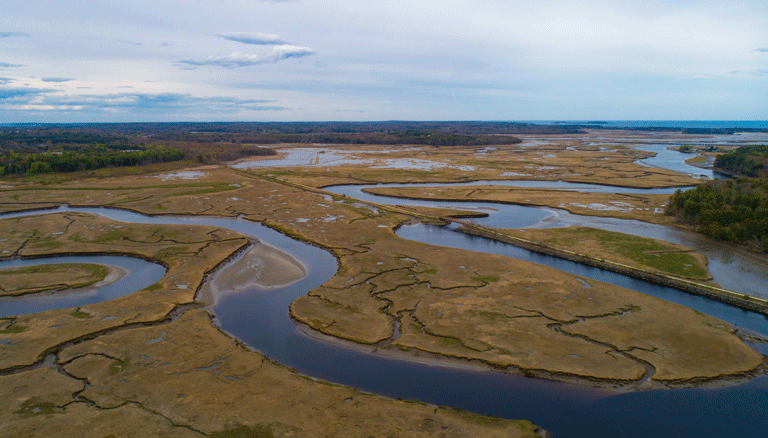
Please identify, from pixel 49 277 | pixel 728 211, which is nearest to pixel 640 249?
pixel 728 211

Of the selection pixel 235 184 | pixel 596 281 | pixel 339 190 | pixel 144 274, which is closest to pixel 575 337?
pixel 596 281

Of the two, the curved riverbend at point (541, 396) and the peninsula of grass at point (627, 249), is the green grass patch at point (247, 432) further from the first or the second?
the peninsula of grass at point (627, 249)

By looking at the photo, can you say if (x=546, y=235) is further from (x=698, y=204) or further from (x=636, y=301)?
(x=698, y=204)

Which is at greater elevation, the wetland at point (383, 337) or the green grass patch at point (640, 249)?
the green grass patch at point (640, 249)

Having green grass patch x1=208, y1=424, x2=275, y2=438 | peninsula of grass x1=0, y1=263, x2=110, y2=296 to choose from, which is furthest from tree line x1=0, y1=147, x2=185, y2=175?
green grass patch x1=208, y1=424, x2=275, y2=438

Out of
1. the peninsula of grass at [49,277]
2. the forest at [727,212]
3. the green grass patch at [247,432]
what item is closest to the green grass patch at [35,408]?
the green grass patch at [247,432]

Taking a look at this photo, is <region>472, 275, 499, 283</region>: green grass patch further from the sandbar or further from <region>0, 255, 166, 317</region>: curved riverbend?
<region>0, 255, 166, 317</region>: curved riverbend
